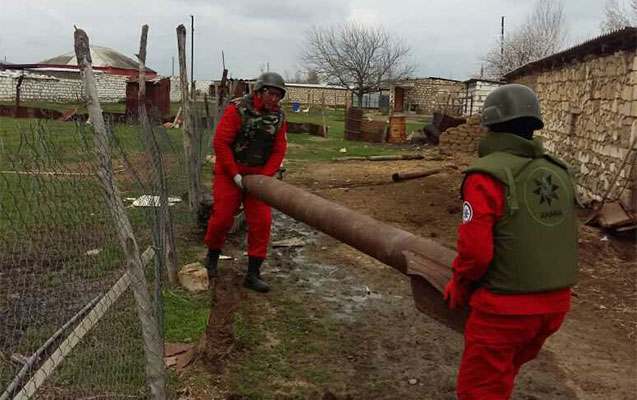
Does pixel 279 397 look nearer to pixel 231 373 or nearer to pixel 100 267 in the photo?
pixel 231 373

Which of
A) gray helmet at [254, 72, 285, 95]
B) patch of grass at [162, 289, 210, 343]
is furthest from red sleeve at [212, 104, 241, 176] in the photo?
patch of grass at [162, 289, 210, 343]

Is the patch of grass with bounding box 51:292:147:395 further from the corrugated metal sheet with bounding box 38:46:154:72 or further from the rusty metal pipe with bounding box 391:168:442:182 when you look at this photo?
the corrugated metal sheet with bounding box 38:46:154:72

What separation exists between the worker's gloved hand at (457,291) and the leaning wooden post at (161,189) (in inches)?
78.1

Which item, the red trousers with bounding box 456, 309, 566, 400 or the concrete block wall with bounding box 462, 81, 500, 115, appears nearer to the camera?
the red trousers with bounding box 456, 309, 566, 400

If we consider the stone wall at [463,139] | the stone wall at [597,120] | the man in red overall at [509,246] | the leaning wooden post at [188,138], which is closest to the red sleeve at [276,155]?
the leaning wooden post at [188,138]

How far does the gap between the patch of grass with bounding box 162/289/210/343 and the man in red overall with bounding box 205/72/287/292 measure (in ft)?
2.09

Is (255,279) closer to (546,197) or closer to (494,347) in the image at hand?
(494,347)

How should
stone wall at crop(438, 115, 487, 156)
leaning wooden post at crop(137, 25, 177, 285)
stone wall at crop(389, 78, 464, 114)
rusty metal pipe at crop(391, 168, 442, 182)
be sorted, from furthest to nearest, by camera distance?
1. stone wall at crop(389, 78, 464, 114)
2. stone wall at crop(438, 115, 487, 156)
3. rusty metal pipe at crop(391, 168, 442, 182)
4. leaning wooden post at crop(137, 25, 177, 285)

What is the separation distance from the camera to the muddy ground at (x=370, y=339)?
4.05 m

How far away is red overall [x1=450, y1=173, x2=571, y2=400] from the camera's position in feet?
8.73

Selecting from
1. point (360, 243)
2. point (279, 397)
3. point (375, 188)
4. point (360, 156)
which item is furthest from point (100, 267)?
point (360, 156)

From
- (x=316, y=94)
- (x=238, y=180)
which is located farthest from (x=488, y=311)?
(x=316, y=94)

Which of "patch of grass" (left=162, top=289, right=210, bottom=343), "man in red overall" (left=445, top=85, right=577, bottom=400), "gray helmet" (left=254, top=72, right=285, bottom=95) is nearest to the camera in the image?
"man in red overall" (left=445, top=85, right=577, bottom=400)

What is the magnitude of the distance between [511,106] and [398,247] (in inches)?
37.4
